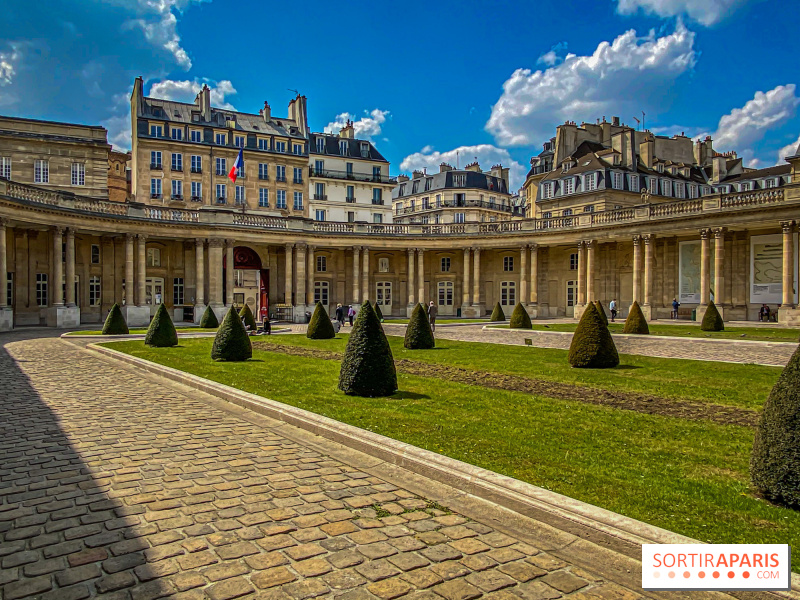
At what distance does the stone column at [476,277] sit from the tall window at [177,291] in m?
23.2

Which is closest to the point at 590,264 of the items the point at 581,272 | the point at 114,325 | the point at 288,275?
the point at 581,272

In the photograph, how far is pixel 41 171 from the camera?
128ft

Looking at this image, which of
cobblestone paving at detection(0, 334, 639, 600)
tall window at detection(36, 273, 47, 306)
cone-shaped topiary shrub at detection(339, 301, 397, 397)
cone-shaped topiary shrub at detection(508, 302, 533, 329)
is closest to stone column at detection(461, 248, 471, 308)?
cone-shaped topiary shrub at detection(508, 302, 533, 329)

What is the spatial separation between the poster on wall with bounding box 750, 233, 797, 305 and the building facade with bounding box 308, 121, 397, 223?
32.8 meters

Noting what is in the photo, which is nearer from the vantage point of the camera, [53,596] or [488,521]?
[53,596]

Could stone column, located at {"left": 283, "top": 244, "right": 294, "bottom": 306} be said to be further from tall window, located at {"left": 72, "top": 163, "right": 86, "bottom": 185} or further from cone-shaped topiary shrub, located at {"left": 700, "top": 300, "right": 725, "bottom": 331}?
cone-shaped topiary shrub, located at {"left": 700, "top": 300, "right": 725, "bottom": 331}

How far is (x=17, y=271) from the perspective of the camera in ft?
111

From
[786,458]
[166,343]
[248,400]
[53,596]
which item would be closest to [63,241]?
[166,343]

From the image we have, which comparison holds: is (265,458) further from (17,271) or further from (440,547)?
Result: (17,271)

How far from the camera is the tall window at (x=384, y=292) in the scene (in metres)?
48.7

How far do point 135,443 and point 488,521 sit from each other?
4.98 metres

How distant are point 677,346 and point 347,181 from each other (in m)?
41.0

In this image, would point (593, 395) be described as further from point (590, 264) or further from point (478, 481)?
point (590, 264)

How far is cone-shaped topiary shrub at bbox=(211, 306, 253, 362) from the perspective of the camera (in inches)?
641
